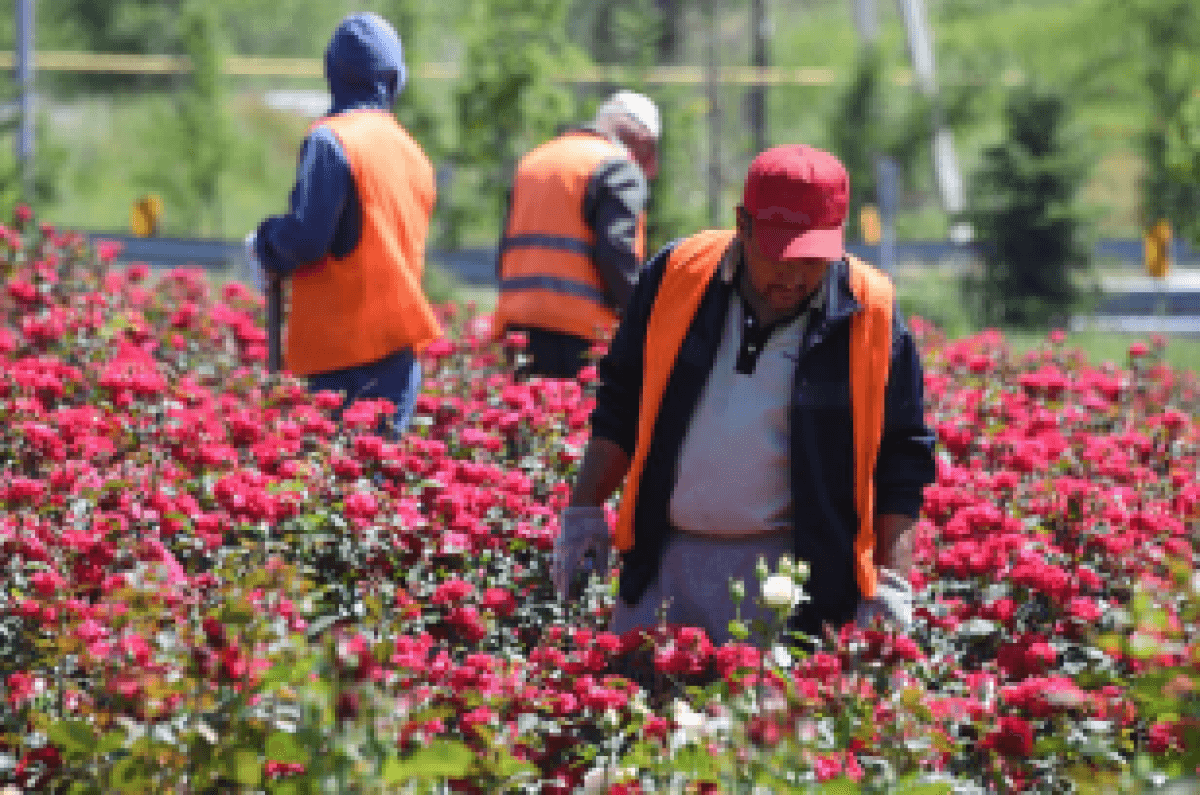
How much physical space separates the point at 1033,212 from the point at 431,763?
13.3m

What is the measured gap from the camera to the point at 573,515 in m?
3.59

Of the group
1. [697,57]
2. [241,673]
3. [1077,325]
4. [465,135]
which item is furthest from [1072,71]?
[241,673]

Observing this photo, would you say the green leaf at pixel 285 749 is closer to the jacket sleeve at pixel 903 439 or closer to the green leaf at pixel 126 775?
the green leaf at pixel 126 775

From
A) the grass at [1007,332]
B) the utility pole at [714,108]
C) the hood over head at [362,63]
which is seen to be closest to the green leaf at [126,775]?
the hood over head at [362,63]

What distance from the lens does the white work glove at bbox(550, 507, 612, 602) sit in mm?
3592

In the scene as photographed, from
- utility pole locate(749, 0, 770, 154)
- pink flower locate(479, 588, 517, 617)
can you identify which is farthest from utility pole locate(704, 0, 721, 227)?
pink flower locate(479, 588, 517, 617)

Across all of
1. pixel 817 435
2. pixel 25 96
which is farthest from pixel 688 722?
pixel 25 96

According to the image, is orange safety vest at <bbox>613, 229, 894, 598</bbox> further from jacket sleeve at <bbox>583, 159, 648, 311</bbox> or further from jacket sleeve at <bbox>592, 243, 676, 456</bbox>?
jacket sleeve at <bbox>583, 159, 648, 311</bbox>

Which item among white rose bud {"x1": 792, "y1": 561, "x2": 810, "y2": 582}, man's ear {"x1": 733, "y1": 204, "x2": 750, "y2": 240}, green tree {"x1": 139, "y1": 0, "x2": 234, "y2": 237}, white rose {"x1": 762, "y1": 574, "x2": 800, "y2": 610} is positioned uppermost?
green tree {"x1": 139, "y1": 0, "x2": 234, "y2": 237}

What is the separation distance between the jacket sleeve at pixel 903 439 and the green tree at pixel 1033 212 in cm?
1174

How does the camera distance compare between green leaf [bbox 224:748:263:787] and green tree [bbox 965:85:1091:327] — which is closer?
green leaf [bbox 224:748:263:787]

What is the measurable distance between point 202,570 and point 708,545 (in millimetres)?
1250

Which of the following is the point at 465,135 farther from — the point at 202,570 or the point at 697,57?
the point at 697,57

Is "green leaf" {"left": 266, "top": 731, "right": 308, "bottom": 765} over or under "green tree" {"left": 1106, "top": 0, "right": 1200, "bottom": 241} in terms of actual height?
under
